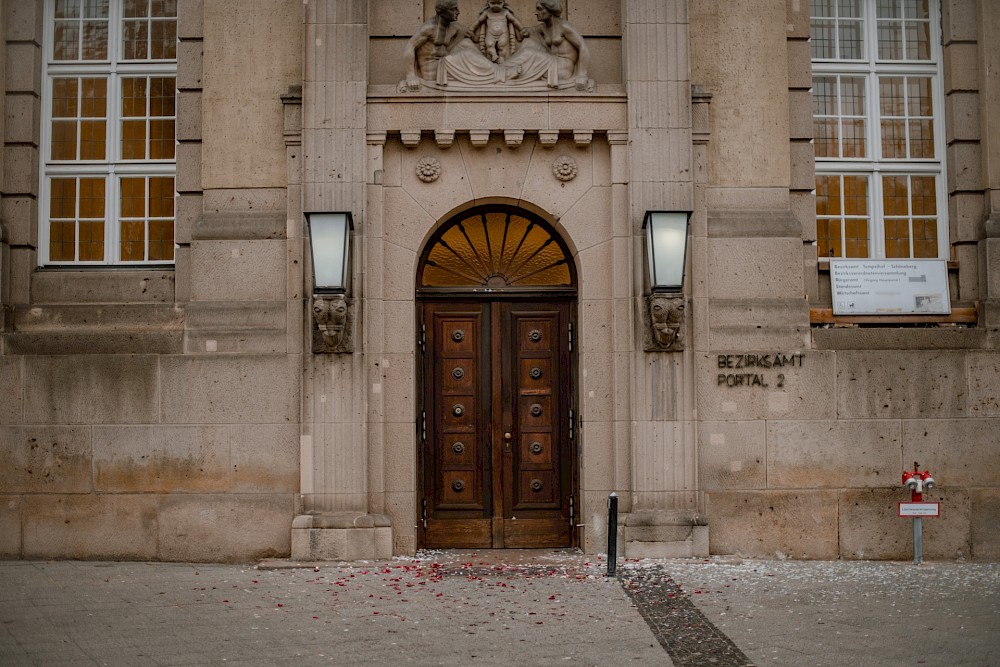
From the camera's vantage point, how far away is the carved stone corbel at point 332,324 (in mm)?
12000

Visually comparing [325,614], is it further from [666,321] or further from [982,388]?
[982,388]

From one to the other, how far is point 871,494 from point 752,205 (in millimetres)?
3681

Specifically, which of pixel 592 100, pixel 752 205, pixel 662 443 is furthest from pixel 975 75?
pixel 662 443

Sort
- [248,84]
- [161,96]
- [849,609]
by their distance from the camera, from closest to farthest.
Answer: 1. [849,609]
2. [248,84]
3. [161,96]

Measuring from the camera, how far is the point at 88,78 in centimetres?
1360

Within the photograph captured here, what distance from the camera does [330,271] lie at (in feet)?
39.2

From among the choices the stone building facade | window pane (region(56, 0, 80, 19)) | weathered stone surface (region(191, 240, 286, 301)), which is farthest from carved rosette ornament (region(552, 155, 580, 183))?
window pane (region(56, 0, 80, 19))

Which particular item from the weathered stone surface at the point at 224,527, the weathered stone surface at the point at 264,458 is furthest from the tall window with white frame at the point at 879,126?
the weathered stone surface at the point at 224,527

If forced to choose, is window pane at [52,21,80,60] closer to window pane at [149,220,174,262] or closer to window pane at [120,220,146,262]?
window pane at [120,220,146,262]

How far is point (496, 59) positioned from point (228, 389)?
5.02m

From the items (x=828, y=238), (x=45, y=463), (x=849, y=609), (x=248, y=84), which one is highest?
(x=248, y=84)

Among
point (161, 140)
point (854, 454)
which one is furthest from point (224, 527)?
point (854, 454)

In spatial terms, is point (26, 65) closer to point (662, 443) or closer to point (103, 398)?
point (103, 398)

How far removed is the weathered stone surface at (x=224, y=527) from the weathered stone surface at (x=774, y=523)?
4989 mm
